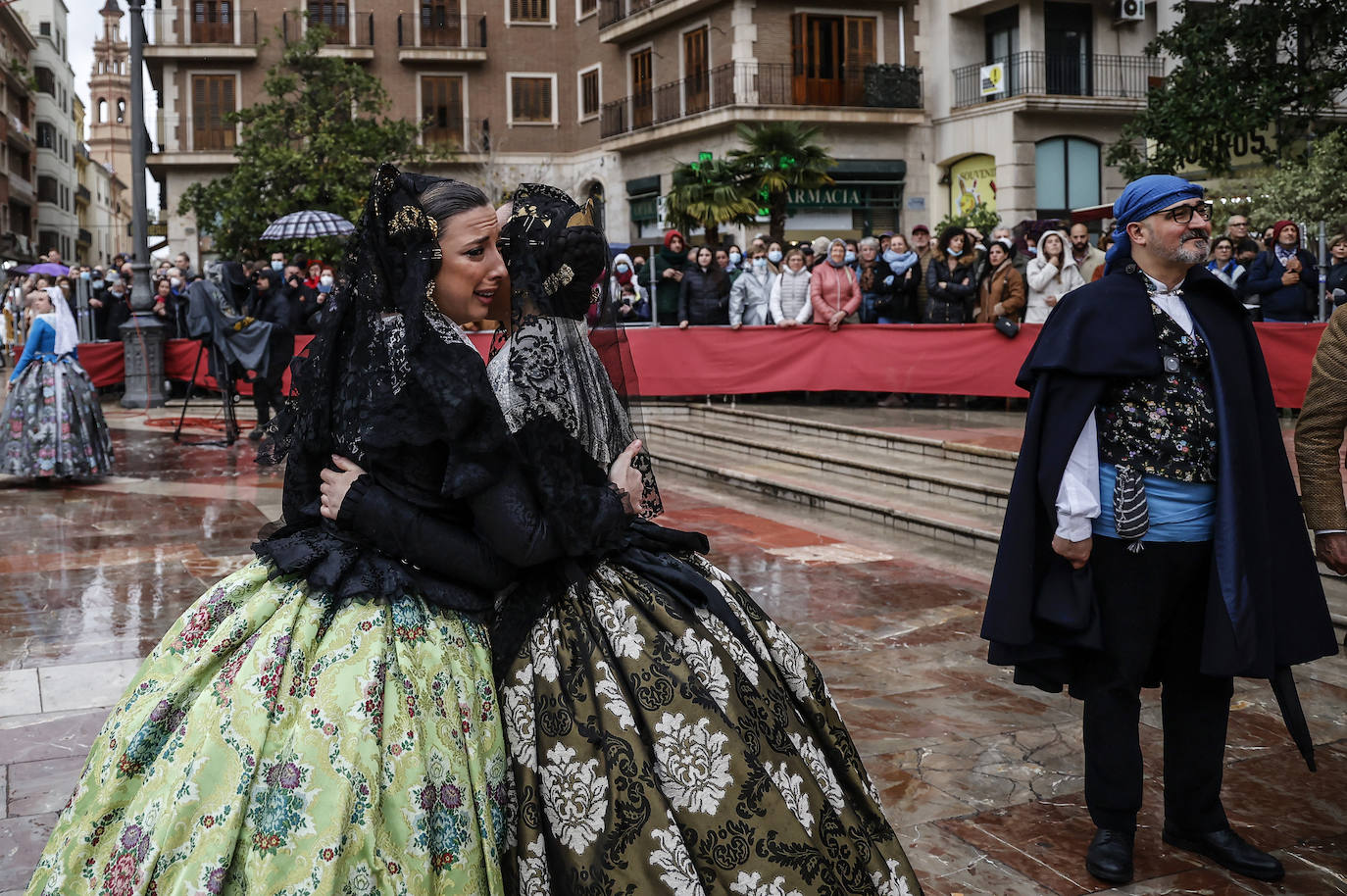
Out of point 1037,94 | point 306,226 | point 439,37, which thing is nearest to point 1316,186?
point 1037,94

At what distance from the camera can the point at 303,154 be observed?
29.9m

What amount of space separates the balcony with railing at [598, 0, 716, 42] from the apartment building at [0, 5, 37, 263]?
1129 inches

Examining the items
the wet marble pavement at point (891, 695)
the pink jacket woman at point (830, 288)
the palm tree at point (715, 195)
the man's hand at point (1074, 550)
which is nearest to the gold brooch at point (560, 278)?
the man's hand at point (1074, 550)

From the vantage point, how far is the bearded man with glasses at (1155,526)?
3379mm

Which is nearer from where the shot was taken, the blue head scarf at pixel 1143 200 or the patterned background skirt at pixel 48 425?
the blue head scarf at pixel 1143 200

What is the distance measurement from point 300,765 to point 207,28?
1523 inches

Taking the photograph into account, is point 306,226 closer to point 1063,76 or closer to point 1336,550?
point 1336,550

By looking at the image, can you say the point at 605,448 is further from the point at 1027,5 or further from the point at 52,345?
the point at 1027,5

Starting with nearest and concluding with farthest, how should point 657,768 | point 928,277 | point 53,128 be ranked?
1. point 657,768
2. point 928,277
3. point 53,128

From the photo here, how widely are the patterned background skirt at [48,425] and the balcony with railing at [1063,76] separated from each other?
21.8 m

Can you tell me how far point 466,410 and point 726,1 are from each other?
2855 cm

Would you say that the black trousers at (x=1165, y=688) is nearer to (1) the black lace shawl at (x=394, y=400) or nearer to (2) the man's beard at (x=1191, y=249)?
(2) the man's beard at (x=1191, y=249)

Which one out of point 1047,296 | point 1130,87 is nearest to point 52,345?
point 1047,296

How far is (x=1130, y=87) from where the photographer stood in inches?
1139
